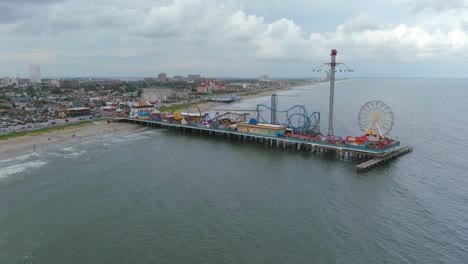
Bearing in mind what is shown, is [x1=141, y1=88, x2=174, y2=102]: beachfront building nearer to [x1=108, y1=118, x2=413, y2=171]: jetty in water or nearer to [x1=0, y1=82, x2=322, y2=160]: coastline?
[x1=0, y1=82, x2=322, y2=160]: coastline

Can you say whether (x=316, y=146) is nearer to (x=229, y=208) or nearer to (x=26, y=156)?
(x=229, y=208)

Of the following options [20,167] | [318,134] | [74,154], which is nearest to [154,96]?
[74,154]

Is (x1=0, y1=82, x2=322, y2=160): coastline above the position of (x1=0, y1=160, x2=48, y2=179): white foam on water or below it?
above

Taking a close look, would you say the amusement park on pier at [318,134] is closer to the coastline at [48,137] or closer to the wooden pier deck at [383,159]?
the wooden pier deck at [383,159]

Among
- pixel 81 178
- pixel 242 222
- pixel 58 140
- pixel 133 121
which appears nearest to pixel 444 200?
pixel 242 222

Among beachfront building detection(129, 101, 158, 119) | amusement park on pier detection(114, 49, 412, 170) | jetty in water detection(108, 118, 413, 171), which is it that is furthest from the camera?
beachfront building detection(129, 101, 158, 119)

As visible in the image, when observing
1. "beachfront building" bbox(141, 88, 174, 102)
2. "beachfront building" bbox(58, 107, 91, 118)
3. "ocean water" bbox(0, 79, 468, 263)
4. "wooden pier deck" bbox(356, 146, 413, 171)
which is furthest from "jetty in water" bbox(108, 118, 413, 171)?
"beachfront building" bbox(141, 88, 174, 102)

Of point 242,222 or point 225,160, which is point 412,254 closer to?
point 242,222

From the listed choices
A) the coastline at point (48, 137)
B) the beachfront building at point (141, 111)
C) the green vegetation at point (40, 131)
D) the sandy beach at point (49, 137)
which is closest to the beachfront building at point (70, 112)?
the coastline at point (48, 137)
